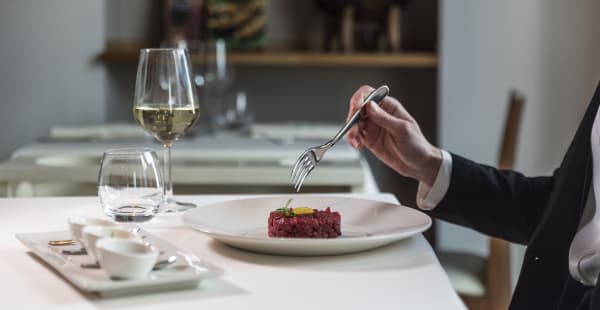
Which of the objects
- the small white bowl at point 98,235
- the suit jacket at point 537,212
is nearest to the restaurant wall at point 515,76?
the suit jacket at point 537,212

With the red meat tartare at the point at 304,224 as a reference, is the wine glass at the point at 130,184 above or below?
above

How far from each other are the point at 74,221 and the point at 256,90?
3.05 metres

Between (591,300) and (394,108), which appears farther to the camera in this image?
(394,108)

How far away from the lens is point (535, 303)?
1.19m

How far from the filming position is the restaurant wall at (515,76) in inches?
134

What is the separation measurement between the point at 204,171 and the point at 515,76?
1838 millimetres

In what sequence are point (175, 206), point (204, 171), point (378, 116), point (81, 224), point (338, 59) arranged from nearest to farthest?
point (81, 224) < point (378, 116) < point (175, 206) < point (204, 171) < point (338, 59)

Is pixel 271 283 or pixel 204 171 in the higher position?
pixel 271 283

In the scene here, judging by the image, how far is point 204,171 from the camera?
2010 millimetres

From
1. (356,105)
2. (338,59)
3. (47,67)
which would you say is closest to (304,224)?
(356,105)

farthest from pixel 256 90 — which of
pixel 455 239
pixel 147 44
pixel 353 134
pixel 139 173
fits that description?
pixel 139 173

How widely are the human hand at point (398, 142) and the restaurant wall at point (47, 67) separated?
1884 mm

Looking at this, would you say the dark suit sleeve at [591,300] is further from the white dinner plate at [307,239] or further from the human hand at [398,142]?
the human hand at [398,142]

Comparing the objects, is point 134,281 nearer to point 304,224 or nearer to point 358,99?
point 304,224
